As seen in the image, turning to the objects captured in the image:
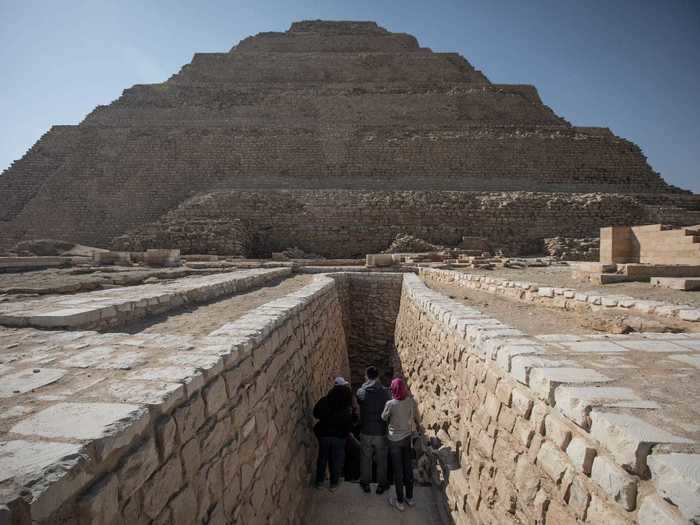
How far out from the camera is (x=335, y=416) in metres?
4.43

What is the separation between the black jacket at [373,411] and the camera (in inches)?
172

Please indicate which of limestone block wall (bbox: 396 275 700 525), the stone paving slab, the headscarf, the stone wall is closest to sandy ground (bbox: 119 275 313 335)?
the stone paving slab

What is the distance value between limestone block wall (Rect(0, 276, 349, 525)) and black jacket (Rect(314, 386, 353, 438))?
8.5 inches

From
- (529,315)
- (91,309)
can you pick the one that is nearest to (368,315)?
(529,315)

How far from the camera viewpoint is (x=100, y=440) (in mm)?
1419

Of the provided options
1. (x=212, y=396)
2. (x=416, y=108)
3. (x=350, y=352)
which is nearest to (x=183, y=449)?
(x=212, y=396)

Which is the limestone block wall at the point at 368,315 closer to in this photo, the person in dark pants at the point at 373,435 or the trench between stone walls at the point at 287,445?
the trench between stone walls at the point at 287,445

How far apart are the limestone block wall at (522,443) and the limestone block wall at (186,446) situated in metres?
1.60

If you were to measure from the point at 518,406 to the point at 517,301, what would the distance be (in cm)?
394

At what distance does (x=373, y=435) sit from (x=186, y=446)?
2.85 meters

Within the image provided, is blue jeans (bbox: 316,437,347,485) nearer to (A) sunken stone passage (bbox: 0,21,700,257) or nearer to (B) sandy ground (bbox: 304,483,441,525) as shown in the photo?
(B) sandy ground (bbox: 304,483,441,525)

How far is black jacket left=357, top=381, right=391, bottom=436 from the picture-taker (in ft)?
14.4

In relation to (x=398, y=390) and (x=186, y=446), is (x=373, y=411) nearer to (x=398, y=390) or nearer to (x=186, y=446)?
(x=398, y=390)

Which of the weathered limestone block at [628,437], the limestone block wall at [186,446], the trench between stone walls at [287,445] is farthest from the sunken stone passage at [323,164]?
the weathered limestone block at [628,437]
